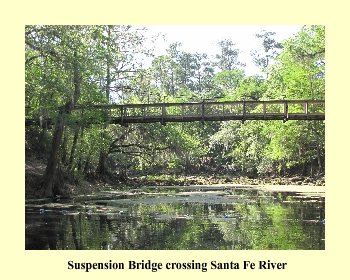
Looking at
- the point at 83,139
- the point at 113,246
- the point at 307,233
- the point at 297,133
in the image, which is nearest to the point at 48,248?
the point at 113,246

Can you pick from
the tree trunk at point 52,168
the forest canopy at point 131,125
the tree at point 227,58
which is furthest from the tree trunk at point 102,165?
the tree at point 227,58

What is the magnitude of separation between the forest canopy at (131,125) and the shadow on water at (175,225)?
4.69m

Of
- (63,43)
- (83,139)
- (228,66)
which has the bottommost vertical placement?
(83,139)

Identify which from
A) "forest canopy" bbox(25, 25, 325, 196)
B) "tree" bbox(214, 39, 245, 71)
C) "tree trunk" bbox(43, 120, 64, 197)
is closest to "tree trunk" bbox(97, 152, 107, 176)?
"forest canopy" bbox(25, 25, 325, 196)

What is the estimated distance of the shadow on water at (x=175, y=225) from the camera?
11578 mm

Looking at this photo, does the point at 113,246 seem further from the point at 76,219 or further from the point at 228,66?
the point at 228,66

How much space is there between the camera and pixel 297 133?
37.4 meters

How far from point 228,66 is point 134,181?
6054 centimetres

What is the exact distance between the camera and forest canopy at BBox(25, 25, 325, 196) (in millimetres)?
19766

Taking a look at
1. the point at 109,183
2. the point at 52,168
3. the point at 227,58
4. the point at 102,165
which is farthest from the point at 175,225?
the point at 227,58

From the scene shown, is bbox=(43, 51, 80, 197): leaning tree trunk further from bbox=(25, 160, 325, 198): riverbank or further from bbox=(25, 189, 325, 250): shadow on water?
bbox=(25, 189, 325, 250): shadow on water

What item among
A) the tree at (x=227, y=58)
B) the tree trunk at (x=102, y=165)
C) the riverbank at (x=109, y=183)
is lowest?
the riverbank at (x=109, y=183)

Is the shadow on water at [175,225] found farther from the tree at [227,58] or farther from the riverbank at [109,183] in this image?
the tree at [227,58]

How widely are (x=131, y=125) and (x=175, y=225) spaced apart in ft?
69.6
